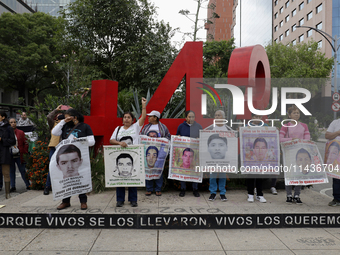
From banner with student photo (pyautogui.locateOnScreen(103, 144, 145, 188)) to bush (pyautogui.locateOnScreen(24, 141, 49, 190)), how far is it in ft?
7.73

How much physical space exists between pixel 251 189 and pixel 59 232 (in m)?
3.62

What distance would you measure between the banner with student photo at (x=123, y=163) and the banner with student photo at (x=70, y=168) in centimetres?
37

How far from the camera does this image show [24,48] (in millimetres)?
29469

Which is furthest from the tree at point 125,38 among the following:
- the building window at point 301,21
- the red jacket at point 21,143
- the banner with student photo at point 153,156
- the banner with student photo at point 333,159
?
the building window at point 301,21

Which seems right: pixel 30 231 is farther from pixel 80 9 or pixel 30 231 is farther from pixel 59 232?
pixel 80 9

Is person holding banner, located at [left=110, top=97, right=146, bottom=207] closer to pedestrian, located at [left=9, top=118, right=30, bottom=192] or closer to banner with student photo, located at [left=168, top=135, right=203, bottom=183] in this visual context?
banner with student photo, located at [left=168, top=135, right=203, bottom=183]

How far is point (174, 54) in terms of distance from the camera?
53.8ft

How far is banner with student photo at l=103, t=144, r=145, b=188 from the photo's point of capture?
17.1 feet

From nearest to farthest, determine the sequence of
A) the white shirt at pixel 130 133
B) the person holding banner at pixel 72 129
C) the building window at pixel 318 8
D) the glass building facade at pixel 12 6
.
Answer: the person holding banner at pixel 72 129
the white shirt at pixel 130 133
the glass building facade at pixel 12 6
the building window at pixel 318 8

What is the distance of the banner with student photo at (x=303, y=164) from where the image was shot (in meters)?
5.54

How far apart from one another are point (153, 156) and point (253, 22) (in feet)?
248

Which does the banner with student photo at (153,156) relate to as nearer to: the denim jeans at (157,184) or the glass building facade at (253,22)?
the denim jeans at (157,184)

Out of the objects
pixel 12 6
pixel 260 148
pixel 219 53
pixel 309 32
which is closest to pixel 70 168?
pixel 260 148

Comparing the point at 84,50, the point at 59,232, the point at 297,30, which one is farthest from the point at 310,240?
the point at 297,30
